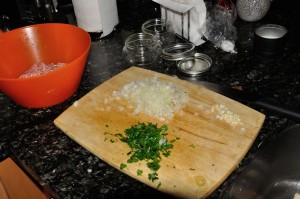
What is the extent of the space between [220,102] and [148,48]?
1.41 feet

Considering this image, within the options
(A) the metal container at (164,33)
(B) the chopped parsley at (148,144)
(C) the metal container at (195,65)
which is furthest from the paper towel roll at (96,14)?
(B) the chopped parsley at (148,144)

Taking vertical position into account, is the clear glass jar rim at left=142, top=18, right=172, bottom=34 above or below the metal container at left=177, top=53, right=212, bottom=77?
above

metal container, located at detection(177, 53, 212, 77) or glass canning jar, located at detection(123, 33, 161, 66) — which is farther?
glass canning jar, located at detection(123, 33, 161, 66)

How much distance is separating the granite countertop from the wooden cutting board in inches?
1.3

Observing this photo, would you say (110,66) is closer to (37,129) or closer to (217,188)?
(37,129)

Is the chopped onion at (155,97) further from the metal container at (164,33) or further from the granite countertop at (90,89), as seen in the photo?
the metal container at (164,33)

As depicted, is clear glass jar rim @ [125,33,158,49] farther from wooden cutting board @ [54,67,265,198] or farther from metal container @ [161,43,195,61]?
wooden cutting board @ [54,67,265,198]

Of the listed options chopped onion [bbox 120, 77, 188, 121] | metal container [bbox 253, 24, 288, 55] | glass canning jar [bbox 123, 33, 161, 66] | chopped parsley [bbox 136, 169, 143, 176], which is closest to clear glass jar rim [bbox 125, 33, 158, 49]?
glass canning jar [bbox 123, 33, 161, 66]

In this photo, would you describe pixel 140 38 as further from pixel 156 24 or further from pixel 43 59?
pixel 43 59

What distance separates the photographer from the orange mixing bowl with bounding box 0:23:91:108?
0.97m

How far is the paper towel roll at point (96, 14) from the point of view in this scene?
1.30 m

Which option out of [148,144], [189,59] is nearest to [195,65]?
[189,59]

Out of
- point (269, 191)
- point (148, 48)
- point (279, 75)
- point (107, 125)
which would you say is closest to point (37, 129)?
point (107, 125)

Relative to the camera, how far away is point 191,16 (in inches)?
49.3
